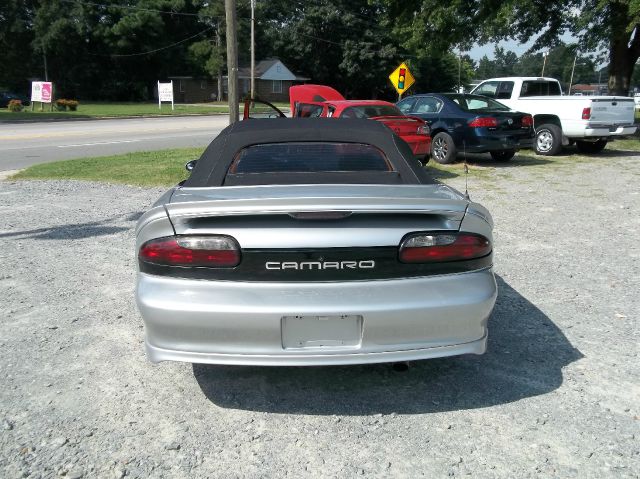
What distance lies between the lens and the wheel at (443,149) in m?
12.7

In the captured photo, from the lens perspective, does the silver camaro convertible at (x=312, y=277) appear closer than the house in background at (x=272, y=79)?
Yes

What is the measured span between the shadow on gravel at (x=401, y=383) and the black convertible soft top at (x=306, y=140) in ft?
3.87

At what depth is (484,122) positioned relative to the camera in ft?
39.6

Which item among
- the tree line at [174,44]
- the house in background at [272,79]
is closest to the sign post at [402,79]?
the tree line at [174,44]

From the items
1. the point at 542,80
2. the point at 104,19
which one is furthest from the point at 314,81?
the point at 542,80

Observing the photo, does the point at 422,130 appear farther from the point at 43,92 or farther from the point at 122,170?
the point at 43,92

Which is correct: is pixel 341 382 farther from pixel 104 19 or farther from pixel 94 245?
pixel 104 19

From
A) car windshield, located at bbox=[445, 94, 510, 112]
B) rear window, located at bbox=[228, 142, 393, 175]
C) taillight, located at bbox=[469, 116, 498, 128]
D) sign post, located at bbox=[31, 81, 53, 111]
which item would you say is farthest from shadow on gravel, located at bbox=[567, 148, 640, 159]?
sign post, located at bbox=[31, 81, 53, 111]

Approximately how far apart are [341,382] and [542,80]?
Answer: 15217 millimetres

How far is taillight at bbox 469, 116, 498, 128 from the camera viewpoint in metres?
12.0

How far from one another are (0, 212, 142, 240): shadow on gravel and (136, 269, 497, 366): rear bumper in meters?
4.27

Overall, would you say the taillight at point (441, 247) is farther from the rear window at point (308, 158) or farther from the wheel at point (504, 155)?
the wheel at point (504, 155)

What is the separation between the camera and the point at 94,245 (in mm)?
6348

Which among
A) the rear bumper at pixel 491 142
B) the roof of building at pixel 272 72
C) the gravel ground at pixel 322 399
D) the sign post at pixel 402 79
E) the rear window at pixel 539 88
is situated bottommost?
the gravel ground at pixel 322 399
